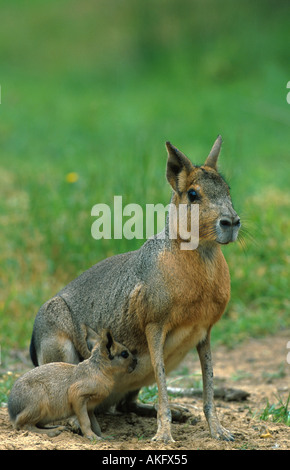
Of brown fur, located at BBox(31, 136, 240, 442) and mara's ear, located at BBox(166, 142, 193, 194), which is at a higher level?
mara's ear, located at BBox(166, 142, 193, 194)

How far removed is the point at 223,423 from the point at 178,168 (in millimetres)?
1629

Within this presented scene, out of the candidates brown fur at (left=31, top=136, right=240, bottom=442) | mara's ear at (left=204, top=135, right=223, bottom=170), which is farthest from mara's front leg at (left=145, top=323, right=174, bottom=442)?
mara's ear at (left=204, top=135, right=223, bottom=170)

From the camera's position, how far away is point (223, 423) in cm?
483

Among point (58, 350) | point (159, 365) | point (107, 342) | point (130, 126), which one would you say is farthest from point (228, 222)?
point (130, 126)

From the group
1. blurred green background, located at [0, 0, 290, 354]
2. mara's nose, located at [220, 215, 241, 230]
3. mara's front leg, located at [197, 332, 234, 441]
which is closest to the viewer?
mara's nose, located at [220, 215, 241, 230]

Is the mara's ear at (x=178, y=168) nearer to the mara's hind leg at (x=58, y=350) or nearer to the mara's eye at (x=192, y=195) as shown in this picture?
the mara's eye at (x=192, y=195)

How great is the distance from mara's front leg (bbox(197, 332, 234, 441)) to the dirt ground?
3.0 inches

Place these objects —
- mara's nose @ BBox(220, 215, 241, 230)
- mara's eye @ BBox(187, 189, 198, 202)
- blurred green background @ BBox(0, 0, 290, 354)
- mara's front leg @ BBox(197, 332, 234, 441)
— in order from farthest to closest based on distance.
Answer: blurred green background @ BBox(0, 0, 290, 354), mara's front leg @ BBox(197, 332, 234, 441), mara's eye @ BBox(187, 189, 198, 202), mara's nose @ BBox(220, 215, 241, 230)

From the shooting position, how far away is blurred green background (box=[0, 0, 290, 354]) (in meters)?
7.79

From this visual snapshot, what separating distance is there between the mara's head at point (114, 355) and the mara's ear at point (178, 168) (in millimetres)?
944

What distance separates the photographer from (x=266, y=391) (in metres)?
6.10

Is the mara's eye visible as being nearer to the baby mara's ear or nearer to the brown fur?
the brown fur

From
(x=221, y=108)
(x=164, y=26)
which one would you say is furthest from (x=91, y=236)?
(x=164, y=26)
